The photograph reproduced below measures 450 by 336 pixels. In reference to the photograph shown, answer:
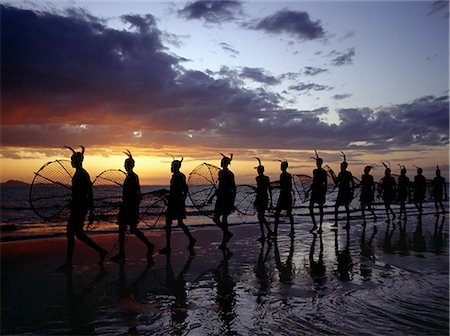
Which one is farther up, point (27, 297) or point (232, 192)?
point (232, 192)

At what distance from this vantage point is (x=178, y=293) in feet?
23.7

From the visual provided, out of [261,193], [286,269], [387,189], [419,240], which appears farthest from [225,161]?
[387,189]

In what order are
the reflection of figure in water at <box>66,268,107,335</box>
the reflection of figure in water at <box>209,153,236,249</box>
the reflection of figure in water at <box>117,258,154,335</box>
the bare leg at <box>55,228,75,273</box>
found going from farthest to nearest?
the reflection of figure in water at <box>209,153,236,249</box> → the bare leg at <box>55,228,75,273</box> → the reflection of figure in water at <box>117,258,154,335</box> → the reflection of figure in water at <box>66,268,107,335</box>

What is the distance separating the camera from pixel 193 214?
86.4 ft

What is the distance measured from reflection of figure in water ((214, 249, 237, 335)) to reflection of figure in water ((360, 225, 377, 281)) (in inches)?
111

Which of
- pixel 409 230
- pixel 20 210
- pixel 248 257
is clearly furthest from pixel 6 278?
pixel 20 210

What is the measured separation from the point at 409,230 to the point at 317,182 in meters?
4.39

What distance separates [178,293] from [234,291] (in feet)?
3.29

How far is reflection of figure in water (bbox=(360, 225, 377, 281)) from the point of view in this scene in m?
8.70

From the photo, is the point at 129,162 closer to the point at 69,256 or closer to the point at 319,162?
the point at 69,256

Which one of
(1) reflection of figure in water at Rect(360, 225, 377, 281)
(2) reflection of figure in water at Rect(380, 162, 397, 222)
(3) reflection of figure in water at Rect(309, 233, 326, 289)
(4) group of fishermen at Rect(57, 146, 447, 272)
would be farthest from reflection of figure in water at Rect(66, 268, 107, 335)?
(2) reflection of figure in water at Rect(380, 162, 397, 222)

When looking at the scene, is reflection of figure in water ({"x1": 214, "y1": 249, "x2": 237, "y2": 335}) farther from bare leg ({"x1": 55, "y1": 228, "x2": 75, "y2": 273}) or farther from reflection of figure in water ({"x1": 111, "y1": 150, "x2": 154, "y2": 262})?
bare leg ({"x1": 55, "y1": 228, "x2": 75, "y2": 273})

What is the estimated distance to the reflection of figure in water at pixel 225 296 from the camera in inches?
222

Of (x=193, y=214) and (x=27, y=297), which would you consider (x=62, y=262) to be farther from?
(x=193, y=214)
